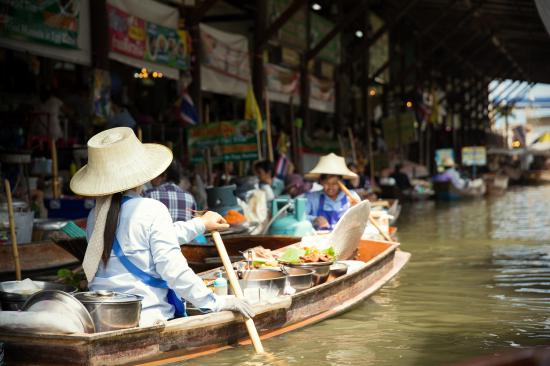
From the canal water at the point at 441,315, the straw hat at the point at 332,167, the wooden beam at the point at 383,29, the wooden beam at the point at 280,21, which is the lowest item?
the canal water at the point at 441,315

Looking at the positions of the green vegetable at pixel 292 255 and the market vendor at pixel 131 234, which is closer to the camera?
the market vendor at pixel 131 234

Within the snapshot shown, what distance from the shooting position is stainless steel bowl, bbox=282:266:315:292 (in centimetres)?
562

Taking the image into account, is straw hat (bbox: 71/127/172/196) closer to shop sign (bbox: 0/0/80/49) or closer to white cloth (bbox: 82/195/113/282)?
Result: white cloth (bbox: 82/195/113/282)

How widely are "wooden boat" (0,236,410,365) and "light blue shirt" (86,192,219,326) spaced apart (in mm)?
166

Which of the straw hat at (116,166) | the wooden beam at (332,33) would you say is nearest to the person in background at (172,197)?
the straw hat at (116,166)

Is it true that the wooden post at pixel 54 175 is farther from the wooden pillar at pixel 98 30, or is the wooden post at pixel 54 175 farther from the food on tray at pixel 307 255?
the food on tray at pixel 307 255

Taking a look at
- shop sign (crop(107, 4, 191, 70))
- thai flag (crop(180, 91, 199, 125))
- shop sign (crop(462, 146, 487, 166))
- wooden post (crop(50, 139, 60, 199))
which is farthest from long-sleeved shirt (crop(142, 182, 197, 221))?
shop sign (crop(462, 146, 487, 166))

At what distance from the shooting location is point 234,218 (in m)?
8.66

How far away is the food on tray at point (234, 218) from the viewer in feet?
28.1

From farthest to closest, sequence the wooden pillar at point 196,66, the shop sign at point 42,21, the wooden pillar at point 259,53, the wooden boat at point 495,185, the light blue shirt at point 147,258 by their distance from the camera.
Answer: the wooden boat at point 495,185 < the wooden pillar at point 259,53 < the wooden pillar at point 196,66 < the shop sign at point 42,21 < the light blue shirt at point 147,258

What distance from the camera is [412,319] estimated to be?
6.31 m

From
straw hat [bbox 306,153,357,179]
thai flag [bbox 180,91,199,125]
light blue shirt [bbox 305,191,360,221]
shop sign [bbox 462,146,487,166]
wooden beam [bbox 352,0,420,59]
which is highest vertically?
wooden beam [bbox 352,0,420,59]

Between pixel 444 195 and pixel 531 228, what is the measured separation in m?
8.99

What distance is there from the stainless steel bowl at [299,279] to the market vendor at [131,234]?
124 centimetres
